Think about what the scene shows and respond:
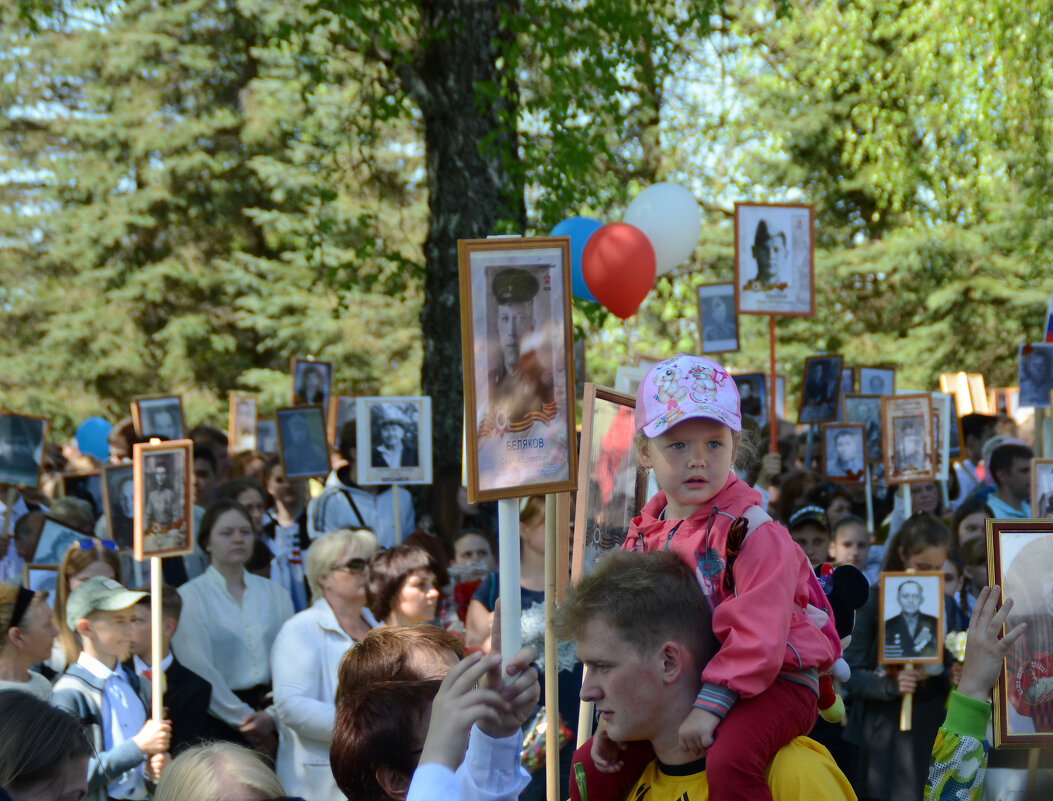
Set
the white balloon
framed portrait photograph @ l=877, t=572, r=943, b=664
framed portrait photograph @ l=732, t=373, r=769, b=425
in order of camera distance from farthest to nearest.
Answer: framed portrait photograph @ l=732, t=373, r=769, b=425 < the white balloon < framed portrait photograph @ l=877, t=572, r=943, b=664

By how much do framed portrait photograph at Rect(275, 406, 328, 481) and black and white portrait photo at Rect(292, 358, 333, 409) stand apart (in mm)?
1685

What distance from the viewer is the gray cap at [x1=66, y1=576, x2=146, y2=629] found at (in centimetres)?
480

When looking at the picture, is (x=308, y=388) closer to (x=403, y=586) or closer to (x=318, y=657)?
(x=403, y=586)

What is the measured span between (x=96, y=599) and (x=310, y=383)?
20.9 feet

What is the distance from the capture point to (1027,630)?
2.89m

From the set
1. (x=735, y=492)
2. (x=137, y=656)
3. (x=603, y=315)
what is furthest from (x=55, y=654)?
(x=603, y=315)

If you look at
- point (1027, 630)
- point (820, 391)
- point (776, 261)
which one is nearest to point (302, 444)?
point (776, 261)

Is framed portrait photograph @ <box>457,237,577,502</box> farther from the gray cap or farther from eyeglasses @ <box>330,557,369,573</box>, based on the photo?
eyeglasses @ <box>330,557,369,573</box>

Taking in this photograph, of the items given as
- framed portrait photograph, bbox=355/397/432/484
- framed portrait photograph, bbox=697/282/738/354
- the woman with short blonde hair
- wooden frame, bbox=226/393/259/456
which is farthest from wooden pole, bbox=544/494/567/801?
wooden frame, bbox=226/393/259/456

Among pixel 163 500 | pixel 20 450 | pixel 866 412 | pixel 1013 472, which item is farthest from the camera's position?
pixel 866 412

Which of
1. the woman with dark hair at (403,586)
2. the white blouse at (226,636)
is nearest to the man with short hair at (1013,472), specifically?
the woman with dark hair at (403,586)

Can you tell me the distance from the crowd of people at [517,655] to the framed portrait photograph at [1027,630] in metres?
0.01

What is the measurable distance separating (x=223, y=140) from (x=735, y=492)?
80.7ft

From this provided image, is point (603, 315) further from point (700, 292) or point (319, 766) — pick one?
point (319, 766)
